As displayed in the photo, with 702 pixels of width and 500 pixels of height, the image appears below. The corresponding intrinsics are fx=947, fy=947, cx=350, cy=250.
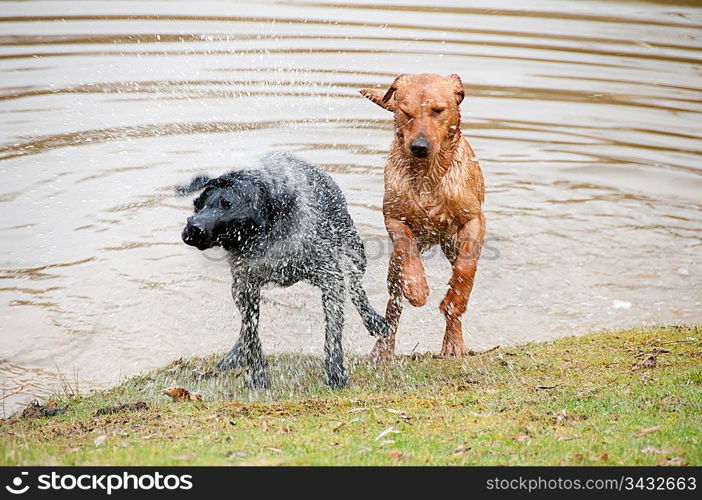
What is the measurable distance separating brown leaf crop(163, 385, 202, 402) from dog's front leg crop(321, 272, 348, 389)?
980 mm

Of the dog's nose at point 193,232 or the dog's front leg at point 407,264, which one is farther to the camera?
the dog's front leg at point 407,264

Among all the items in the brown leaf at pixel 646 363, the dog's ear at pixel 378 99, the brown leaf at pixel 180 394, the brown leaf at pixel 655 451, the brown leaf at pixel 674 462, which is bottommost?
the brown leaf at pixel 180 394

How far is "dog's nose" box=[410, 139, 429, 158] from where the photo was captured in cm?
667

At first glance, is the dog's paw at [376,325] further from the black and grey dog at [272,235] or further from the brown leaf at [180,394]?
the brown leaf at [180,394]

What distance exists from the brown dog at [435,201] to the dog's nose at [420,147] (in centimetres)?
17

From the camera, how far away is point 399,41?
62.0 ft

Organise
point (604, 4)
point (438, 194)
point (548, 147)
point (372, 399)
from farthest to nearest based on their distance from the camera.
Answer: point (604, 4) → point (548, 147) → point (438, 194) → point (372, 399)

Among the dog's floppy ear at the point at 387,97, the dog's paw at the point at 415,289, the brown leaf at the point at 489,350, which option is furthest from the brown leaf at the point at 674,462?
the dog's floppy ear at the point at 387,97

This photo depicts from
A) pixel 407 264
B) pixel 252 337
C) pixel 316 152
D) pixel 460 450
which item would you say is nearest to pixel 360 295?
pixel 407 264

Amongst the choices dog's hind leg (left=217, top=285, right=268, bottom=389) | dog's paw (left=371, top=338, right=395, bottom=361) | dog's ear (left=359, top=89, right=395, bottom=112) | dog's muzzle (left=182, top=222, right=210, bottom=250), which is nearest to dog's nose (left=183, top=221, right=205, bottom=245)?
dog's muzzle (left=182, top=222, right=210, bottom=250)

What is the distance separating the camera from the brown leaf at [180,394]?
6609 mm
